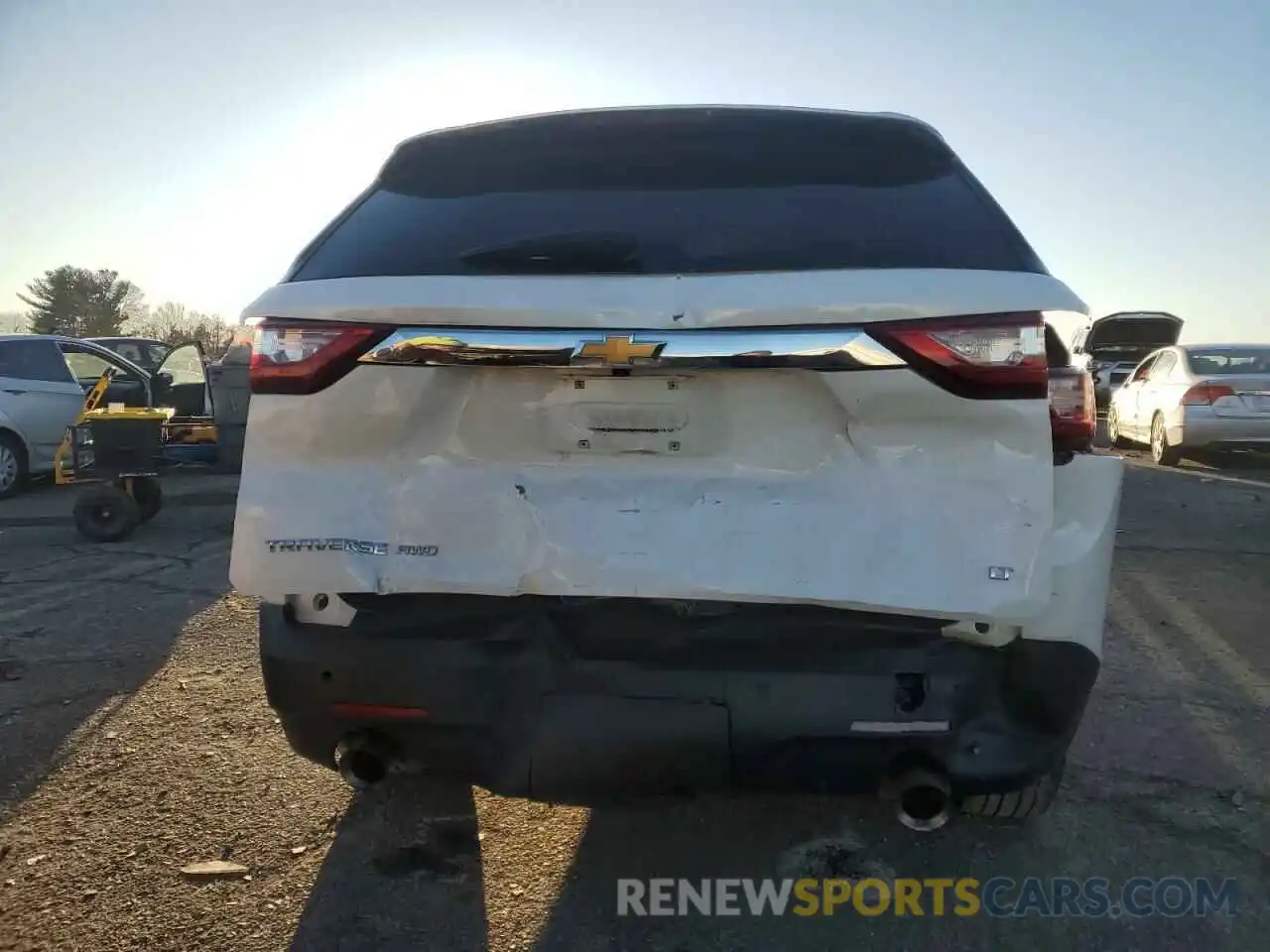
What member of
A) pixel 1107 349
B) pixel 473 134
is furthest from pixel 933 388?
pixel 1107 349

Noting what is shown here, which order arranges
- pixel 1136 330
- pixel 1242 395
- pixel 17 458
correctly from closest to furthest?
pixel 17 458 → pixel 1242 395 → pixel 1136 330

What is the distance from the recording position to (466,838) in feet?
9.59

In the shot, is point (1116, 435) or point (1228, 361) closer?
point (1228, 361)

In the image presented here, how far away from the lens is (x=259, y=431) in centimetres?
221

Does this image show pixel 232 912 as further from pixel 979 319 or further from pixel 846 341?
pixel 979 319

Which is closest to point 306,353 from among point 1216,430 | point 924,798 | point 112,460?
point 924,798

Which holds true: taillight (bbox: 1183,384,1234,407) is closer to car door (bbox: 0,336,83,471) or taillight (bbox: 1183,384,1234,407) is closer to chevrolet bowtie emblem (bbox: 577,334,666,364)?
chevrolet bowtie emblem (bbox: 577,334,666,364)

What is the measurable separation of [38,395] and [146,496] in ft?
12.1

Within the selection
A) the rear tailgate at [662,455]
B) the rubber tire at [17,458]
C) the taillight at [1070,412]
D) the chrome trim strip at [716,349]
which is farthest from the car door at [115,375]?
the taillight at [1070,412]

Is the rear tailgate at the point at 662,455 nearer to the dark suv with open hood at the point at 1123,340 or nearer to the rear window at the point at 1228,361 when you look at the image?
the rear window at the point at 1228,361

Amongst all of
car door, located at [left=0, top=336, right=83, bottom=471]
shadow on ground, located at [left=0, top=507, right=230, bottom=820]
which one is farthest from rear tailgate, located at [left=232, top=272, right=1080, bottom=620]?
car door, located at [left=0, top=336, right=83, bottom=471]

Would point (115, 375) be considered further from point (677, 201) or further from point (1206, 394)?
point (1206, 394)

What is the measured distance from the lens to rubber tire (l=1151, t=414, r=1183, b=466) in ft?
39.6

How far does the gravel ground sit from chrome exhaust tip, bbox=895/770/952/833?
0.44m
